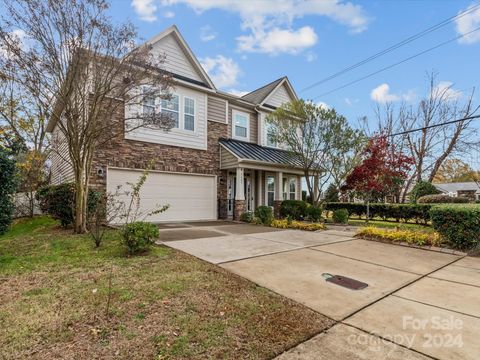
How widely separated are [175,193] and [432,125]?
19924 millimetres

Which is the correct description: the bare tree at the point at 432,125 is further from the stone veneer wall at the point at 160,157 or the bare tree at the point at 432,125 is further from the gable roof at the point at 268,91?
the stone veneer wall at the point at 160,157

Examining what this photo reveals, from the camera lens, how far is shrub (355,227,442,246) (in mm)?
7429

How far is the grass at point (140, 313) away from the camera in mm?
2453

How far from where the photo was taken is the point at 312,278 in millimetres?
4473

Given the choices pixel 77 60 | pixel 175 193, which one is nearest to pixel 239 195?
pixel 175 193

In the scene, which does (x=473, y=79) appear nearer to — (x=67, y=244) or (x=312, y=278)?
(x=312, y=278)

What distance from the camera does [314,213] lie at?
12.9m

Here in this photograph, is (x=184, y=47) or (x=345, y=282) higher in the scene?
(x=184, y=47)

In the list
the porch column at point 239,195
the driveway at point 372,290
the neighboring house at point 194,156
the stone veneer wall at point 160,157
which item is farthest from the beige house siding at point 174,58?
the driveway at point 372,290

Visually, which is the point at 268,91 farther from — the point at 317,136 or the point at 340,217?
the point at 340,217

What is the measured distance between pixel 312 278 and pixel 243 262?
1405mm

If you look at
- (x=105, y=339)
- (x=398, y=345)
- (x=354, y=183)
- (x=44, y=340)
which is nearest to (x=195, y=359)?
(x=105, y=339)

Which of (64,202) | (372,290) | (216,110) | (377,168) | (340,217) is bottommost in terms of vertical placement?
(372,290)

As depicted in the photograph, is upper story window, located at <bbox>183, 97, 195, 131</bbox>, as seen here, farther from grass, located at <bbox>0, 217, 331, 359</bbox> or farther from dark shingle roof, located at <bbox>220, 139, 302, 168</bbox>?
grass, located at <bbox>0, 217, 331, 359</bbox>
